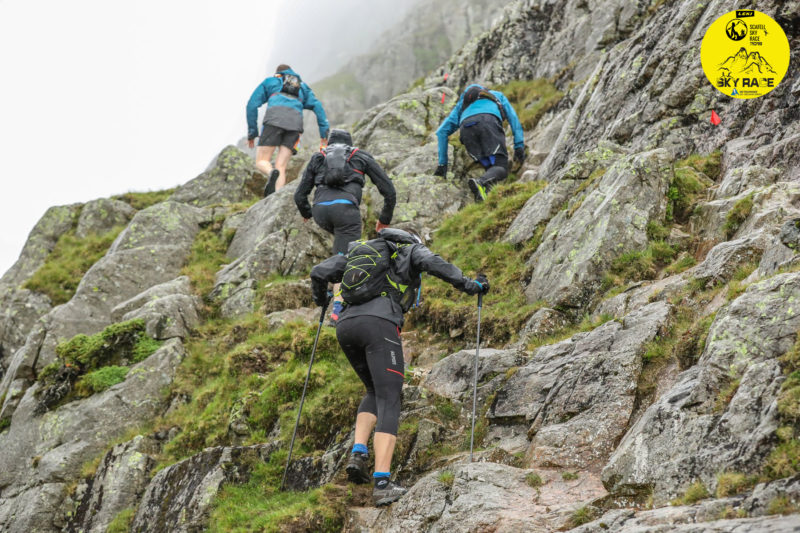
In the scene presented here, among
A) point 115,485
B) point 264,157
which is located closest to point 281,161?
point 264,157

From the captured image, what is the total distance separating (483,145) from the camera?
655 inches

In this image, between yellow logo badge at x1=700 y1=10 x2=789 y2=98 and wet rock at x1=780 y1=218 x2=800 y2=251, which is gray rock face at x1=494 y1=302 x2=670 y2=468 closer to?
wet rock at x1=780 y1=218 x2=800 y2=251

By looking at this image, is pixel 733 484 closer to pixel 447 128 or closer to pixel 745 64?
pixel 745 64

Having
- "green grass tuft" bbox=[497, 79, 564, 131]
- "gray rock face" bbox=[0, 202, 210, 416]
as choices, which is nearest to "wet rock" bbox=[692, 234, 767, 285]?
"green grass tuft" bbox=[497, 79, 564, 131]

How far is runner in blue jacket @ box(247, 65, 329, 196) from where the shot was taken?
724 inches

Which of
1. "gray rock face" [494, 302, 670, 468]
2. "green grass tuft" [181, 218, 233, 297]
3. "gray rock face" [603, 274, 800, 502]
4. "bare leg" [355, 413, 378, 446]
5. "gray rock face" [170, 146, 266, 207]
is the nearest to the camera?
"gray rock face" [603, 274, 800, 502]

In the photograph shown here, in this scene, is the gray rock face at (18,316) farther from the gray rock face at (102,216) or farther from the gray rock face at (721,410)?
the gray rock face at (721,410)

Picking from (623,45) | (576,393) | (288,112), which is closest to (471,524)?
(576,393)

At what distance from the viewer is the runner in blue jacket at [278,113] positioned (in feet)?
60.3

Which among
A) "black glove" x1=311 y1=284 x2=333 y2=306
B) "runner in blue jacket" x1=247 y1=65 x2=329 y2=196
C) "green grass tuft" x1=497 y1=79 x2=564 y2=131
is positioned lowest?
"black glove" x1=311 y1=284 x2=333 y2=306

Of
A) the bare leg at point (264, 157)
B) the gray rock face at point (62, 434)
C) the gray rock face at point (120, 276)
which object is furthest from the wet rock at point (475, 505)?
the bare leg at point (264, 157)

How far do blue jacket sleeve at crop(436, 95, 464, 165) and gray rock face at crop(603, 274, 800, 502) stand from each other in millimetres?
11334

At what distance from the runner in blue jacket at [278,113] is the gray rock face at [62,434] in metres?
7.33

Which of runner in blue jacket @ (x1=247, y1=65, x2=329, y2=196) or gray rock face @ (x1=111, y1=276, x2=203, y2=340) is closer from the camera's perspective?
gray rock face @ (x1=111, y1=276, x2=203, y2=340)
